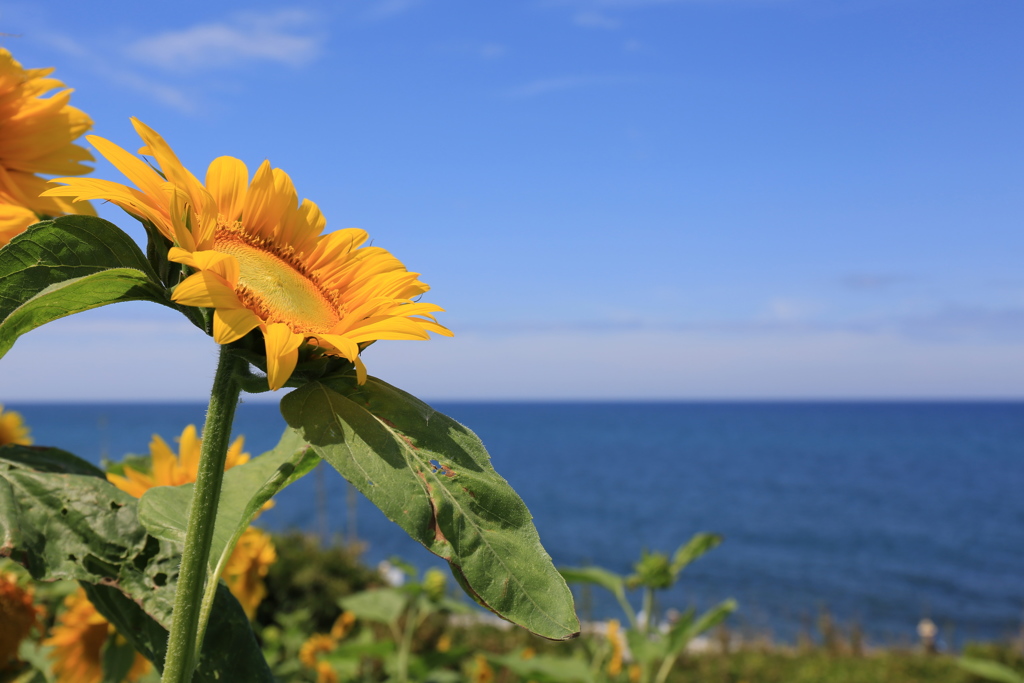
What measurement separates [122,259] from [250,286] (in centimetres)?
11

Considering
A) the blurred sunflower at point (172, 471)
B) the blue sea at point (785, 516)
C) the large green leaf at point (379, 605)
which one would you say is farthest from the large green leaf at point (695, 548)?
the blue sea at point (785, 516)

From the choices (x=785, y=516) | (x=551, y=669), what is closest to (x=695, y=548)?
(x=551, y=669)

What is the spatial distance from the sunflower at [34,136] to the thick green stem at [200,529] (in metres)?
0.39

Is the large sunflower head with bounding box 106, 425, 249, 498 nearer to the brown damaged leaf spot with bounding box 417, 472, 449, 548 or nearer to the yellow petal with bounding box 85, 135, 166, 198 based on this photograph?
the yellow petal with bounding box 85, 135, 166, 198

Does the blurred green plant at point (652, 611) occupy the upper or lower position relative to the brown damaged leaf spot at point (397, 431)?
lower

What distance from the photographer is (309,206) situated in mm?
→ 854

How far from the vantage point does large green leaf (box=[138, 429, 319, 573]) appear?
73 centimetres

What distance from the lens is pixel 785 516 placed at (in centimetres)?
4378

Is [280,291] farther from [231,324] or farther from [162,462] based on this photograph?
[162,462]

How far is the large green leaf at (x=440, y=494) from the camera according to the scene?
0.57m

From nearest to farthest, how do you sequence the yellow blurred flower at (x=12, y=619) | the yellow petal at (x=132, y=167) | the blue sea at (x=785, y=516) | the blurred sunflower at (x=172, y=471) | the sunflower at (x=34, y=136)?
1. the yellow petal at (x=132, y=167)
2. the sunflower at (x=34, y=136)
3. the yellow blurred flower at (x=12, y=619)
4. the blurred sunflower at (x=172, y=471)
5. the blue sea at (x=785, y=516)

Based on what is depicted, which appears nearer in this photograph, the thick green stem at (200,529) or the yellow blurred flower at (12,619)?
the thick green stem at (200,529)

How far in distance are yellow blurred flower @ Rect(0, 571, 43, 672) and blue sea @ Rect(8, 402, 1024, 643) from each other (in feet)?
1.59

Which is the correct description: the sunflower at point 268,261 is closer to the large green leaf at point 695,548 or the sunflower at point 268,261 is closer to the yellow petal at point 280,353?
the yellow petal at point 280,353
